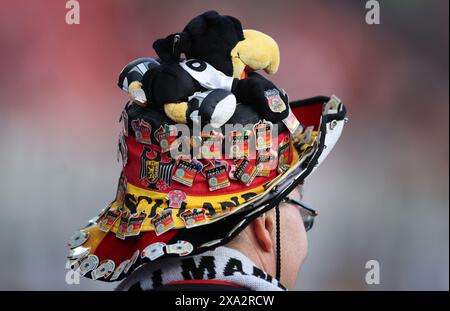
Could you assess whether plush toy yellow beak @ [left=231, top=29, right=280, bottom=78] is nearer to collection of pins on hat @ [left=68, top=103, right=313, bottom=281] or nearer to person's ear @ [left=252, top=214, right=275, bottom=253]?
collection of pins on hat @ [left=68, top=103, right=313, bottom=281]

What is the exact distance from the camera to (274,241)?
161 centimetres

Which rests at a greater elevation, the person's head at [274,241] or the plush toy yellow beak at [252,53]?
the plush toy yellow beak at [252,53]

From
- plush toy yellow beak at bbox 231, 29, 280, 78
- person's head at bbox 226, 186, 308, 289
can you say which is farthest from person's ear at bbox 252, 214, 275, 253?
plush toy yellow beak at bbox 231, 29, 280, 78

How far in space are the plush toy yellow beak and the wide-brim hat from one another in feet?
0.38

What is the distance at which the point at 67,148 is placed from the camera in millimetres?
3164

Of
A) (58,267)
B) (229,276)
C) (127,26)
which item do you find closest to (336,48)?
(127,26)

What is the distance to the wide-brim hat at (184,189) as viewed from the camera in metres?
1.51

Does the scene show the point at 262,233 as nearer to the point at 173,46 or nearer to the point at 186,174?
the point at 186,174

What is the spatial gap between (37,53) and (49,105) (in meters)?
0.25

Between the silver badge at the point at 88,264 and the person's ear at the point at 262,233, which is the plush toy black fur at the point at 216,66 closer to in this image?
the person's ear at the point at 262,233

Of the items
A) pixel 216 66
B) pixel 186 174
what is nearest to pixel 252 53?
pixel 216 66

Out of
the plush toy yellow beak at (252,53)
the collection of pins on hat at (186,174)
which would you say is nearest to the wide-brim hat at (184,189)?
the collection of pins on hat at (186,174)

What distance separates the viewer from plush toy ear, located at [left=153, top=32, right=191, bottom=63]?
1596 millimetres

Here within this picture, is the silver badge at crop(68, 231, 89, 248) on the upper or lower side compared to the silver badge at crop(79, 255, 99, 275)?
upper
